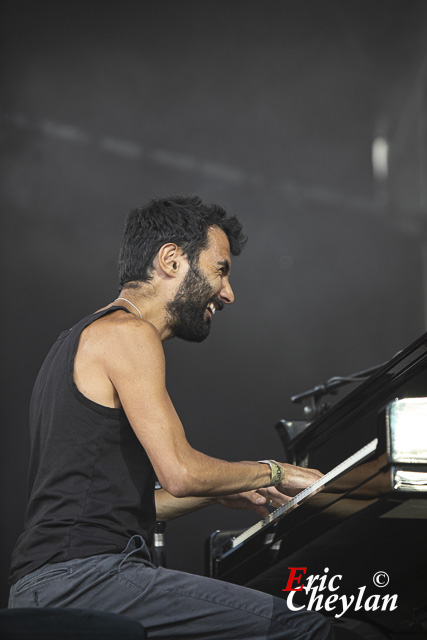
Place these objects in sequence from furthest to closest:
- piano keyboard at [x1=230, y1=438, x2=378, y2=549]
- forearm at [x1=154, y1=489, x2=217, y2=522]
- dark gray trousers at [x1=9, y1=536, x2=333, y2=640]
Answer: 1. forearm at [x1=154, y1=489, x2=217, y2=522]
2. piano keyboard at [x1=230, y1=438, x2=378, y2=549]
3. dark gray trousers at [x1=9, y1=536, x2=333, y2=640]

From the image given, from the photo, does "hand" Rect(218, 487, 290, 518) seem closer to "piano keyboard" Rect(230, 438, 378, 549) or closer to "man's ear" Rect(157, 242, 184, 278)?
"piano keyboard" Rect(230, 438, 378, 549)

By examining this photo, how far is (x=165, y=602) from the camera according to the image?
1599 mm

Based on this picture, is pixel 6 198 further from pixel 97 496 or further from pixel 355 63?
pixel 97 496

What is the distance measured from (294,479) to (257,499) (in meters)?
0.25

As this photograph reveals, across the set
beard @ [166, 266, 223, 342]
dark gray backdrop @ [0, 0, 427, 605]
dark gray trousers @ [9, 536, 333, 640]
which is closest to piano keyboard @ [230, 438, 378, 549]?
dark gray trousers @ [9, 536, 333, 640]

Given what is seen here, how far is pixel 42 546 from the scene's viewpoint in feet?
5.40

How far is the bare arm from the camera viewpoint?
162 cm

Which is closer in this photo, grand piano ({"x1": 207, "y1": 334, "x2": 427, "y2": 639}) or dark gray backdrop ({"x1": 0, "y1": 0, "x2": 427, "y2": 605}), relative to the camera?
grand piano ({"x1": 207, "y1": 334, "x2": 427, "y2": 639})

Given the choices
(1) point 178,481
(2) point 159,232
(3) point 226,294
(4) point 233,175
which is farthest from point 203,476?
(4) point 233,175

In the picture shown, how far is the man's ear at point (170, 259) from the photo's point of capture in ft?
6.68

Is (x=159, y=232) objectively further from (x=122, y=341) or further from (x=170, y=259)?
(x=122, y=341)

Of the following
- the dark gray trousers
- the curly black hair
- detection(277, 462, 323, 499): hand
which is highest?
the curly black hair

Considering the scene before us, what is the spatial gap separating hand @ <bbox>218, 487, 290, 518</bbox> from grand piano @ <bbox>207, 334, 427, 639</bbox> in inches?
3.5

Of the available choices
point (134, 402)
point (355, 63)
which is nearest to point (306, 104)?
point (355, 63)
